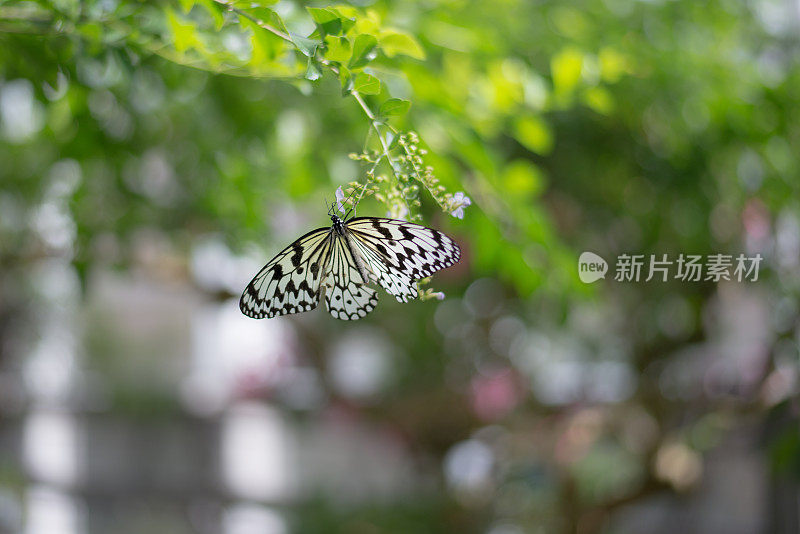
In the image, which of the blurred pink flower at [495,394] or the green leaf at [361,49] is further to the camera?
the blurred pink flower at [495,394]

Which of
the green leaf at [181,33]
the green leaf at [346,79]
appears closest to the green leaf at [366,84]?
the green leaf at [346,79]

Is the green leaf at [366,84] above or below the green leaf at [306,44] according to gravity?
below

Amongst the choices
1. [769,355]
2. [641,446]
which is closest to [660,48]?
[769,355]

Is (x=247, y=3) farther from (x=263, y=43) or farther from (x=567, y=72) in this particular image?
(x=567, y=72)

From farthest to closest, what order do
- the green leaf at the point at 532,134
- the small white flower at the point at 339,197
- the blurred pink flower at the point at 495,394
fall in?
the blurred pink flower at the point at 495,394, the green leaf at the point at 532,134, the small white flower at the point at 339,197

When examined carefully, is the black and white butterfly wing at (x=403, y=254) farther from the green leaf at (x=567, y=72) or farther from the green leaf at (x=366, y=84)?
the green leaf at (x=567, y=72)

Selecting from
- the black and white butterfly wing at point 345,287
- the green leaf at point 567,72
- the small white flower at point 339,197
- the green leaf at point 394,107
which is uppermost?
the green leaf at point 567,72
